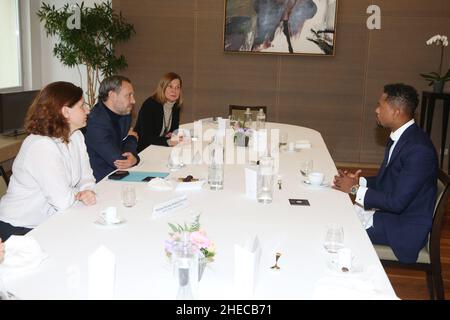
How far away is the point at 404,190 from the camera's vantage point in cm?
263

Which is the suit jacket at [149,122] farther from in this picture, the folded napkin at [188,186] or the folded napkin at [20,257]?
the folded napkin at [20,257]

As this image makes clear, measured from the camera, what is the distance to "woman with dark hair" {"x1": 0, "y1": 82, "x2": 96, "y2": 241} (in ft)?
8.11

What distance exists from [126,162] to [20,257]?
1698 mm

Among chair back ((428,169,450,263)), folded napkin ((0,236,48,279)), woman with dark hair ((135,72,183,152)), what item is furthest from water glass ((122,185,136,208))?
woman with dark hair ((135,72,183,152))

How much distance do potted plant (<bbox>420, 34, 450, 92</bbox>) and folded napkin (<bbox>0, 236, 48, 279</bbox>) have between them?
574 centimetres

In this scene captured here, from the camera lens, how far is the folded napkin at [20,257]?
1604 millimetres

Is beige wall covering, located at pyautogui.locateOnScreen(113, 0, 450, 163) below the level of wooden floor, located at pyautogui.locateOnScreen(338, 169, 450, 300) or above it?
above

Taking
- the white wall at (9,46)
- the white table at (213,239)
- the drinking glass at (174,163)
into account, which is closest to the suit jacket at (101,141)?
the drinking glass at (174,163)

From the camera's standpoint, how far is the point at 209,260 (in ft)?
5.57

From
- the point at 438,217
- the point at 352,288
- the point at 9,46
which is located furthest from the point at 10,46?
the point at 352,288

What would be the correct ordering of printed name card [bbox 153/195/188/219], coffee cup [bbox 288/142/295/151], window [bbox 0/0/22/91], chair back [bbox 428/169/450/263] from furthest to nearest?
window [bbox 0/0/22/91]
coffee cup [bbox 288/142/295/151]
chair back [bbox 428/169/450/263]
printed name card [bbox 153/195/188/219]

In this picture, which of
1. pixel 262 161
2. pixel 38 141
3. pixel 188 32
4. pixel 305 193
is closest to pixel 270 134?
pixel 262 161

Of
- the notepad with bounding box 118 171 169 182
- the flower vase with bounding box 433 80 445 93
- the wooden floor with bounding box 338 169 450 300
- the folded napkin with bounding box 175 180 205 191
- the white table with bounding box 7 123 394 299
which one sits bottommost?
the wooden floor with bounding box 338 169 450 300

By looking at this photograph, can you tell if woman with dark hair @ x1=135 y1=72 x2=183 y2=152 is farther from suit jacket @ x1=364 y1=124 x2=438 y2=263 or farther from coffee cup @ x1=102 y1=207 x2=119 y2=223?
coffee cup @ x1=102 y1=207 x2=119 y2=223
